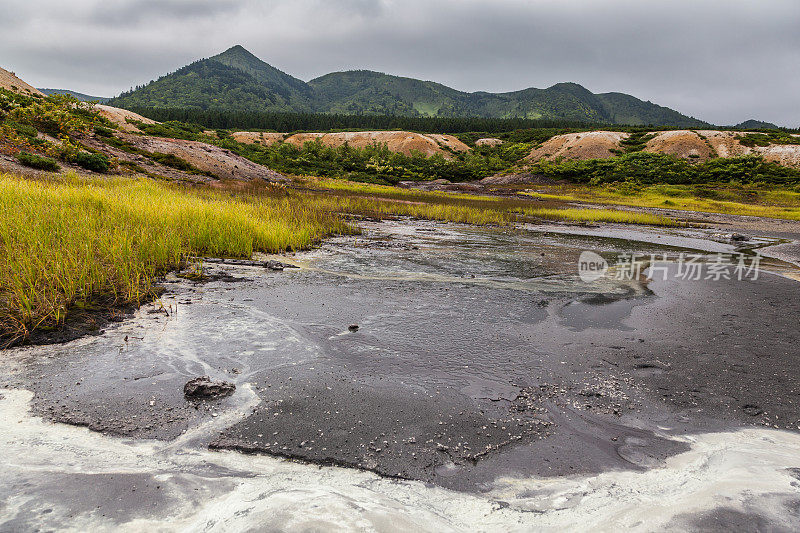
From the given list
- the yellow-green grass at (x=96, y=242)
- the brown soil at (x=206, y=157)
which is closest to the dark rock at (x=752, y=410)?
the yellow-green grass at (x=96, y=242)

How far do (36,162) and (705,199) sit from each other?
48.5 metres

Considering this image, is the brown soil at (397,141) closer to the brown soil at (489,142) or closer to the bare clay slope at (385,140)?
the bare clay slope at (385,140)

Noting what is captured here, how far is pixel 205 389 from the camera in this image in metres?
3.22

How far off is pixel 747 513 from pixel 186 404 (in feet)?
12.2

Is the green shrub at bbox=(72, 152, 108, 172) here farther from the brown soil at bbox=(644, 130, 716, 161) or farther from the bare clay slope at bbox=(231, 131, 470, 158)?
the brown soil at bbox=(644, 130, 716, 161)

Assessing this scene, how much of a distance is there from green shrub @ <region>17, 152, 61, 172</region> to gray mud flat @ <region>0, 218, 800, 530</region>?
51.5 feet

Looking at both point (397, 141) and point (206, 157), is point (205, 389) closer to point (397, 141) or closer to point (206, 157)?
point (206, 157)

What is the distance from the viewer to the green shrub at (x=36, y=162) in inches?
628

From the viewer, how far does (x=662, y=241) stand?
15.7 metres

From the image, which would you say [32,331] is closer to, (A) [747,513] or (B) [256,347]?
(B) [256,347]

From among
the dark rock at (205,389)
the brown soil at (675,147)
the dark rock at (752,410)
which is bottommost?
the dark rock at (752,410)

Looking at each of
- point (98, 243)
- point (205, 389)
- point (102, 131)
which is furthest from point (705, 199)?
point (102, 131)

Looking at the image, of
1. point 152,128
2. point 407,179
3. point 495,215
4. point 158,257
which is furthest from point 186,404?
point 407,179

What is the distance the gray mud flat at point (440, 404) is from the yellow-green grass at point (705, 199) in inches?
1243
